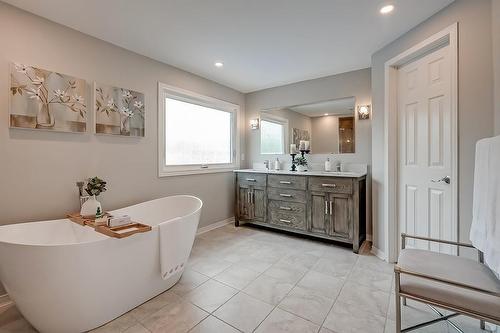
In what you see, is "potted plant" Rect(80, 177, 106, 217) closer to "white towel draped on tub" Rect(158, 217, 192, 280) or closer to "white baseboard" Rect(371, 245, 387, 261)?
"white towel draped on tub" Rect(158, 217, 192, 280)

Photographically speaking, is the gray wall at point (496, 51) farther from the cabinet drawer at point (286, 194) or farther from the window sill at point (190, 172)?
the window sill at point (190, 172)

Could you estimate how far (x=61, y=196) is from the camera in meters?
2.15

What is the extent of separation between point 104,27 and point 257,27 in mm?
1505

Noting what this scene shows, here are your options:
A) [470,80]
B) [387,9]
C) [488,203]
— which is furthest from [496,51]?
[488,203]

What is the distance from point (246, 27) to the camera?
2.19 meters

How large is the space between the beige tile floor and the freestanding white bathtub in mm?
146

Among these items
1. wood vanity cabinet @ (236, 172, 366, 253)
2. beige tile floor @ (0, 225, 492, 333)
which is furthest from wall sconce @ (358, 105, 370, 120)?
beige tile floor @ (0, 225, 492, 333)

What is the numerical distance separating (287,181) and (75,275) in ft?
8.41

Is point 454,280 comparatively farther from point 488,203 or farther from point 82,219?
point 82,219

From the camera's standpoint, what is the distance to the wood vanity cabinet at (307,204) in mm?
2807

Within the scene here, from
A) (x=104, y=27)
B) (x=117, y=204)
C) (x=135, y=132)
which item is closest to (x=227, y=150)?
(x=135, y=132)

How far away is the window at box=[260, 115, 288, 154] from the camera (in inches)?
157

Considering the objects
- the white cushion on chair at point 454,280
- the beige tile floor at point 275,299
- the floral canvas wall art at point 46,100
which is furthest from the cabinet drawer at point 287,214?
the floral canvas wall art at point 46,100

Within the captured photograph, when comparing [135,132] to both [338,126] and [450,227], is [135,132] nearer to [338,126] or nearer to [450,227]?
[338,126]
